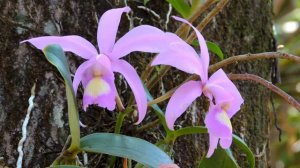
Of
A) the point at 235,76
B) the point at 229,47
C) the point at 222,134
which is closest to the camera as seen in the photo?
the point at 222,134

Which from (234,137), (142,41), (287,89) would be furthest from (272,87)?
(287,89)

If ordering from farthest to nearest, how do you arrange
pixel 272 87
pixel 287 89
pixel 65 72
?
pixel 287 89
pixel 272 87
pixel 65 72

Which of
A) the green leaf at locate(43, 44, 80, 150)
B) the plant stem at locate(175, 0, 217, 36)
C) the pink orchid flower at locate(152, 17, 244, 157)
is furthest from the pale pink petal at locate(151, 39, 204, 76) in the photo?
the plant stem at locate(175, 0, 217, 36)

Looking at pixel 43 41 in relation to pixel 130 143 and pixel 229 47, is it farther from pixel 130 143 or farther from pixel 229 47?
pixel 229 47

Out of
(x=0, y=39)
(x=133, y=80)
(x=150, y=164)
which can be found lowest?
(x=150, y=164)

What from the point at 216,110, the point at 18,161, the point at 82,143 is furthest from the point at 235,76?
the point at 18,161

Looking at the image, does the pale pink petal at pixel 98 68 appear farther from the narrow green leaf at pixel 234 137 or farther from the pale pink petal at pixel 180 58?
the narrow green leaf at pixel 234 137

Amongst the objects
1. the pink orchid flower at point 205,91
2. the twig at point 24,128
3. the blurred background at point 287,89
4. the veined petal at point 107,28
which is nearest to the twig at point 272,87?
the pink orchid flower at point 205,91

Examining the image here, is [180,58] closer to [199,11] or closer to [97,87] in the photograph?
[97,87]
